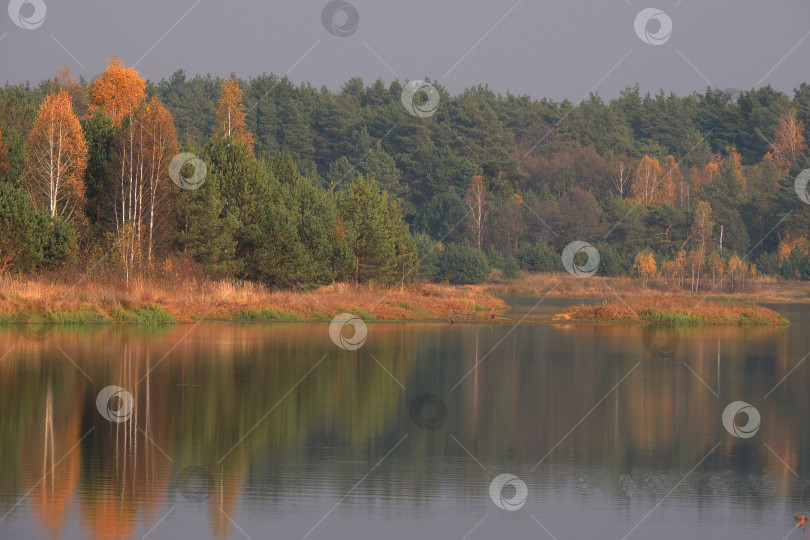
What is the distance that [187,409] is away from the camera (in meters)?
20.9

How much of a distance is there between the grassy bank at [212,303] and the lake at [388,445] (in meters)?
7.84

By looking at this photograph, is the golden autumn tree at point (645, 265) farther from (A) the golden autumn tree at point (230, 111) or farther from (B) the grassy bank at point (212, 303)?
(B) the grassy bank at point (212, 303)

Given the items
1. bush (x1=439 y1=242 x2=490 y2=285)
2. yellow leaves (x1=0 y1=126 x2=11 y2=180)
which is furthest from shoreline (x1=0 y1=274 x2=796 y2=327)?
bush (x1=439 y1=242 x2=490 y2=285)

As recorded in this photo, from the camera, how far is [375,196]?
6456cm

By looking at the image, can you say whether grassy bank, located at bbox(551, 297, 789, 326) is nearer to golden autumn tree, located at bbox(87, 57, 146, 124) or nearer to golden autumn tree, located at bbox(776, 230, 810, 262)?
golden autumn tree, located at bbox(87, 57, 146, 124)

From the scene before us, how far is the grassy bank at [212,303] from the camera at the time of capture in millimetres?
41531

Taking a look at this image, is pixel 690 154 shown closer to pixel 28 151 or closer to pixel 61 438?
pixel 28 151

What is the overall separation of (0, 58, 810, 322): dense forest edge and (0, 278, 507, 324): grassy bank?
14 cm

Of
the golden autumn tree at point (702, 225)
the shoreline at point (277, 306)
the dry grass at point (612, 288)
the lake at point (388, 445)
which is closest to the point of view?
the lake at point (388, 445)

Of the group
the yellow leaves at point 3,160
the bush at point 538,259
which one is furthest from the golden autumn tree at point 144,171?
the bush at point 538,259

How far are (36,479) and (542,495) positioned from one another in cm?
671

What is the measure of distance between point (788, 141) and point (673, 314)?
78832 millimetres

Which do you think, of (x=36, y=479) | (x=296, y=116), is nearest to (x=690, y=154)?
(x=296, y=116)

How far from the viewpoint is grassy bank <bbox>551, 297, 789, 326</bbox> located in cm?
5431
